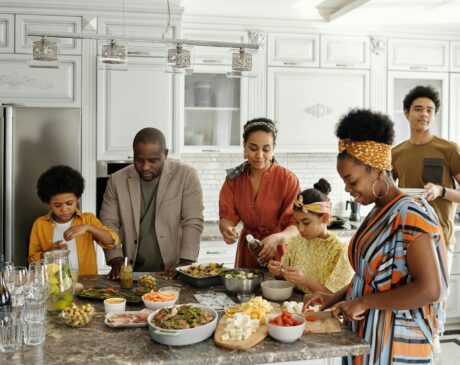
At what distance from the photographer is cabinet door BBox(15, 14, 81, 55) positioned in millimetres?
3971

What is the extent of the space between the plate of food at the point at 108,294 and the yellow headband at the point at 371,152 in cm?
102

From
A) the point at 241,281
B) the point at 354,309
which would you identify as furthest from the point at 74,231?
the point at 354,309

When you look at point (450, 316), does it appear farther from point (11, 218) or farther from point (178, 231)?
point (11, 218)

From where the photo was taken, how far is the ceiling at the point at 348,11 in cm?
411

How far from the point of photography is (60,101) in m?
4.02

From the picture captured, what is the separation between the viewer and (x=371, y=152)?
1.77 meters

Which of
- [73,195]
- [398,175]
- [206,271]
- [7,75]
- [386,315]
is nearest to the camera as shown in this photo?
[386,315]

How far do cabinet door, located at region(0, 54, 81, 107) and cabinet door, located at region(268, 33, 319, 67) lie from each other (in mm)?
1635

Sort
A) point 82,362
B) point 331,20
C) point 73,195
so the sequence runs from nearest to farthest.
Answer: point 82,362, point 73,195, point 331,20

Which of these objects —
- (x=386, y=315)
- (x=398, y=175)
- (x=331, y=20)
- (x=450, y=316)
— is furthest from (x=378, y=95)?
(x=386, y=315)

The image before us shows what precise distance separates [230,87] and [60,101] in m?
1.42

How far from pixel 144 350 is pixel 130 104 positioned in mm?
2775

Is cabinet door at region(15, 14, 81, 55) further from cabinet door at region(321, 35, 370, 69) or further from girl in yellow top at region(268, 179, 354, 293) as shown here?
girl in yellow top at region(268, 179, 354, 293)

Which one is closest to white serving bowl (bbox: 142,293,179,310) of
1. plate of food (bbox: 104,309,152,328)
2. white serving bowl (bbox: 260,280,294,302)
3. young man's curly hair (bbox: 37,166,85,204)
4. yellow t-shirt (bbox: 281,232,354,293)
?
plate of food (bbox: 104,309,152,328)
